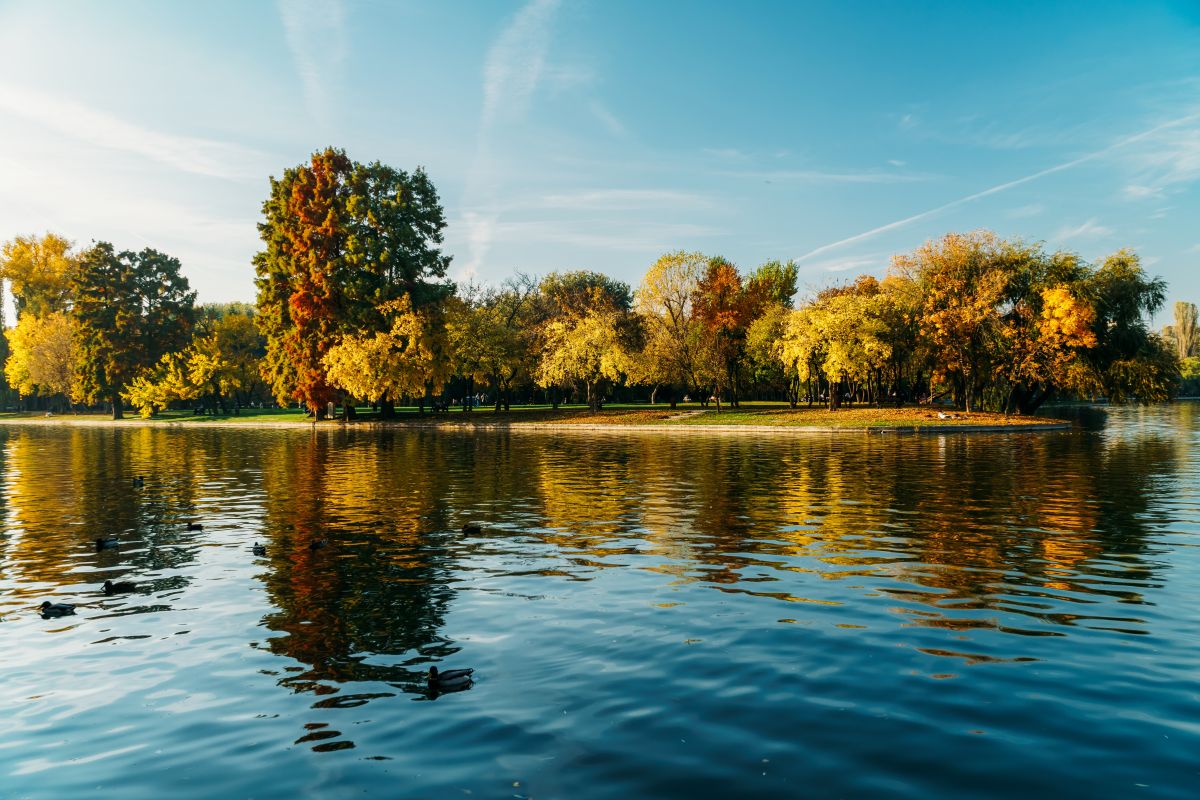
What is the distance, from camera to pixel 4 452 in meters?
57.9

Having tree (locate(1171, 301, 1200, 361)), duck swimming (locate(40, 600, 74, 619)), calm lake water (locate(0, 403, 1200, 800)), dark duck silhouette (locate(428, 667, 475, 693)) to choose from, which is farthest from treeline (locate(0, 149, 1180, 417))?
tree (locate(1171, 301, 1200, 361))

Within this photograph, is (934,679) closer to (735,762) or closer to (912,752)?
(912,752)

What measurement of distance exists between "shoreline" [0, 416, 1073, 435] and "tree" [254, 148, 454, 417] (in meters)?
4.60

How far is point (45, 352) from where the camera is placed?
12006 centimetres

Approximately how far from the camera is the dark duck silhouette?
10.6m

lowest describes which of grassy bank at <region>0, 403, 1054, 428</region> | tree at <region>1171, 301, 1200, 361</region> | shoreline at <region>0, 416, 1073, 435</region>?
shoreline at <region>0, 416, 1073, 435</region>

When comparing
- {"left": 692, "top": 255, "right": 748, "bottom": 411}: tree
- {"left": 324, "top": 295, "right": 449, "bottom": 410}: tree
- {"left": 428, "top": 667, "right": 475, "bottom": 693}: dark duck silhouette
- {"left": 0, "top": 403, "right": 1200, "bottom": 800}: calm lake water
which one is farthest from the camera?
{"left": 692, "top": 255, "right": 748, "bottom": 411}: tree

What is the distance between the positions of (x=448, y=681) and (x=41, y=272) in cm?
15613

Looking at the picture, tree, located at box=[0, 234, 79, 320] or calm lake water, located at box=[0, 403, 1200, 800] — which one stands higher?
tree, located at box=[0, 234, 79, 320]

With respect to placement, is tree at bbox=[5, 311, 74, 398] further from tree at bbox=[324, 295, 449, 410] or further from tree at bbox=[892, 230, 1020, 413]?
tree at bbox=[892, 230, 1020, 413]

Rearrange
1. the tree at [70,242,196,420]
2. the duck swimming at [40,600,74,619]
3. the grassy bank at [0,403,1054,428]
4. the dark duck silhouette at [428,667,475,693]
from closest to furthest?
1. the dark duck silhouette at [428,667,475,693]
2. the duck swimming at [40,600,74,619]
3. the grassy bank at [0,403,1054,428]
4. the tree at [70,242,196,420]

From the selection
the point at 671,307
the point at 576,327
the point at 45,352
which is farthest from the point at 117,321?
the point at 671,307

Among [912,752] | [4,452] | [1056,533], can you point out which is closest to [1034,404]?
[1056,533]

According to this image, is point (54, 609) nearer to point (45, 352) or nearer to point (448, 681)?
point (448, 681)
